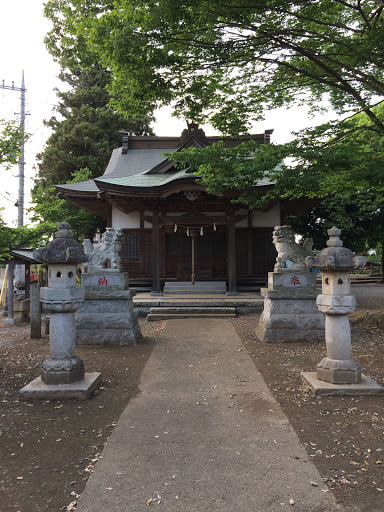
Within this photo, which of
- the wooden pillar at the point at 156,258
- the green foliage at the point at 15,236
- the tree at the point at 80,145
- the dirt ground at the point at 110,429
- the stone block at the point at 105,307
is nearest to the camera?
the dirt ground at the point at 110,429

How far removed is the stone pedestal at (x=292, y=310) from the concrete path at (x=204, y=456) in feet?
8.37

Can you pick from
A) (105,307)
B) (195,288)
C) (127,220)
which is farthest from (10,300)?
(195,288)

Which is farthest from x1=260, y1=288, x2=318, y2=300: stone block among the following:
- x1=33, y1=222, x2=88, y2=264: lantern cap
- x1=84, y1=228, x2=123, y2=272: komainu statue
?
x1=33, y1=222, x2=88, y2=264: lantern cap

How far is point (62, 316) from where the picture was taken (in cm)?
499

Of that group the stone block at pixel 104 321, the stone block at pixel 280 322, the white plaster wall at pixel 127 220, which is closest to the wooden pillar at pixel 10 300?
the stone block at pixel 104 321

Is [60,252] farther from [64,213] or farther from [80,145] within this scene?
[80,145]

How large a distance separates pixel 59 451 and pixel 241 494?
70.5 inches

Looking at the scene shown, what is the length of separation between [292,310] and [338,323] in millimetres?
3137

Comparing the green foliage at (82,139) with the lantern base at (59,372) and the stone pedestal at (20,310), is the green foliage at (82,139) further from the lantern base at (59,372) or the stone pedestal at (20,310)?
the lantern base at (59,372)

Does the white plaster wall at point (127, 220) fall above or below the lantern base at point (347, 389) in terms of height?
above

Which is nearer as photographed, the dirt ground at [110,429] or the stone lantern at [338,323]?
the dirt ground at [110,429]

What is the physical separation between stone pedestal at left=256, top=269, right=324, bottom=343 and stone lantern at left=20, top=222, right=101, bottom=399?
4303mm

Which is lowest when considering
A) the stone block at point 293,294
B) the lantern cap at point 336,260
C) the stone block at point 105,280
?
the stone block at point 293,294

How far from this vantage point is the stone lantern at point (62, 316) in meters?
4.82
